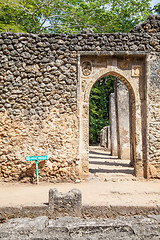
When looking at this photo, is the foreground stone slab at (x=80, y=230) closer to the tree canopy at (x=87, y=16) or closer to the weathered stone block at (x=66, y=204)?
the weathered stone block at (x=66, y=204)

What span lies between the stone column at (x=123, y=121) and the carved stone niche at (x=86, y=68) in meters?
4.33

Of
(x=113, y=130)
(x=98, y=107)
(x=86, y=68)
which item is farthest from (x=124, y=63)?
(x=98, y=107)

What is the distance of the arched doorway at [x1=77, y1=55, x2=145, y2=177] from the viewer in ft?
20.0

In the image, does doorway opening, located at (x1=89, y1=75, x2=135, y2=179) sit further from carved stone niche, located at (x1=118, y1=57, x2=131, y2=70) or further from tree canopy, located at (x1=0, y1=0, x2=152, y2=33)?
tree canopy, located at (x1=0, y1=0, x2=152, y2=33)

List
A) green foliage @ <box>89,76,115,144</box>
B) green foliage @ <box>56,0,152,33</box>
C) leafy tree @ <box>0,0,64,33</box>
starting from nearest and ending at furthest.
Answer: leafy tree @ <box>0,0,64,33</box>, green foliage @ <box>56,0,152,33</box>, green foliage @ <box>89,76,115,144</box>

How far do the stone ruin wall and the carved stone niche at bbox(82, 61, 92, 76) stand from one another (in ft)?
0.83

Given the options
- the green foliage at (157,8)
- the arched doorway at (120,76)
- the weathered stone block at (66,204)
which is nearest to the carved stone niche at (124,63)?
the arched doorway at (120,76)

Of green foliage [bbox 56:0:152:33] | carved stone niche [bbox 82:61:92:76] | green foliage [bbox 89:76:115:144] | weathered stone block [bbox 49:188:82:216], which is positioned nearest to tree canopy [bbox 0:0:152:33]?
green foliage [bbox 56:0:152:33]

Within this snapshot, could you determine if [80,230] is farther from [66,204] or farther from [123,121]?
[123,121]

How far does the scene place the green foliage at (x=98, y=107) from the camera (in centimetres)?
1795

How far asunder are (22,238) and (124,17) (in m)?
14.6

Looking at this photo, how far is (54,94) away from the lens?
19.5 ft

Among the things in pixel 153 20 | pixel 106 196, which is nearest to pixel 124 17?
pixel 153 20

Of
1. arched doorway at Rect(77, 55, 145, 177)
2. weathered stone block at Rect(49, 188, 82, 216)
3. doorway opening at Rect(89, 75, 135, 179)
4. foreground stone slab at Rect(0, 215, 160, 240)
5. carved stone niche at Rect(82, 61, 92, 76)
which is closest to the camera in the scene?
foreground stone slab at Rect(0, 215, 160, 240)
